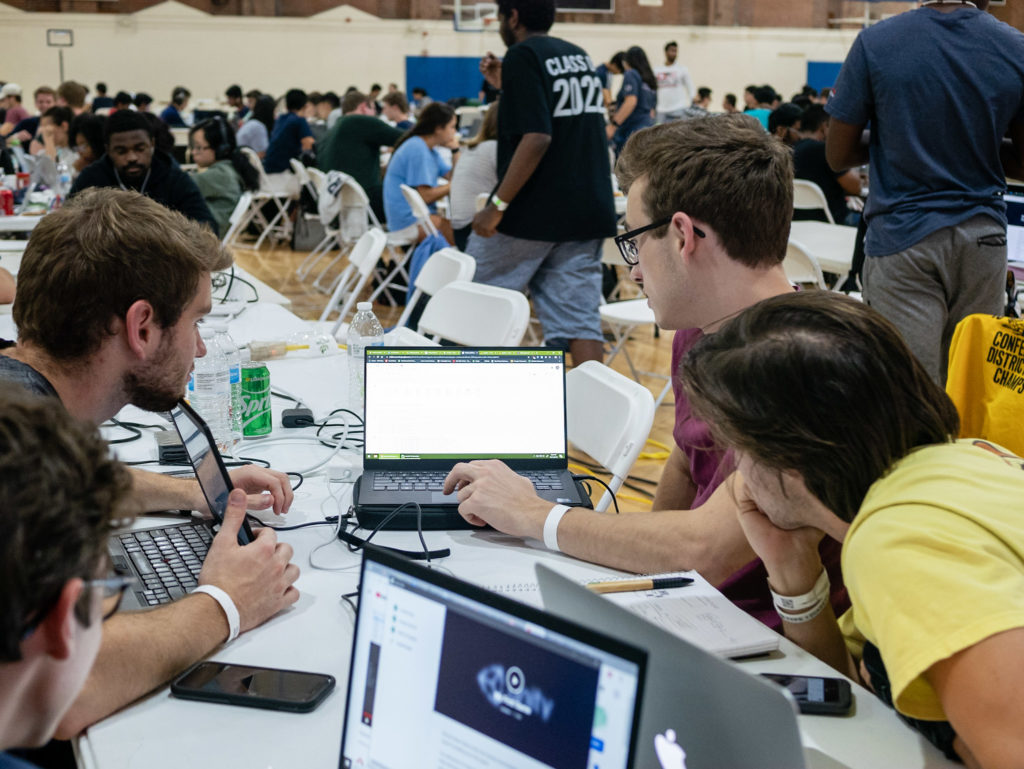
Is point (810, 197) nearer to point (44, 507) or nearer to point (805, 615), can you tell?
point (805, 615)

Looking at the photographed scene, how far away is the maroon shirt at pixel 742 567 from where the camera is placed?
157 cm

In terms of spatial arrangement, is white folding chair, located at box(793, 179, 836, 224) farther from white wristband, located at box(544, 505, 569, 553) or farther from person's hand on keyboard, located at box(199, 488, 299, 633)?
person's hand on keyboard, located at box(199, 488, 299, 633)

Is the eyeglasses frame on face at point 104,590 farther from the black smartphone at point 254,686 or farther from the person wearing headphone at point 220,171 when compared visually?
the person wearing headphone at point 220,171

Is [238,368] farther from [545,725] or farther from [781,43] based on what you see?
[781,43]

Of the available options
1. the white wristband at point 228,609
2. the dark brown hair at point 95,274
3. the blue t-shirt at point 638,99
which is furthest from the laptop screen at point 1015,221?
the blue t-shirt at point 638,99

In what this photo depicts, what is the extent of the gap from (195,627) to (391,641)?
0.51m

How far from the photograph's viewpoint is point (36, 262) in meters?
1.67

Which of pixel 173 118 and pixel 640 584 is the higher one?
pixel 173 118

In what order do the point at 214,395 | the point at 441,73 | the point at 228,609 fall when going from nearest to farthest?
the point at 228,609 < the point at 214,395 < the point at 441,73

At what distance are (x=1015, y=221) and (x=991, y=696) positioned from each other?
3.20 m

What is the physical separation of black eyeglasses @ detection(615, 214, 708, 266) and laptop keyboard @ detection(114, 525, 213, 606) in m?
0.90

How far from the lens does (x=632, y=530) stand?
63.7 inches

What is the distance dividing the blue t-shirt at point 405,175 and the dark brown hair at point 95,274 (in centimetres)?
463

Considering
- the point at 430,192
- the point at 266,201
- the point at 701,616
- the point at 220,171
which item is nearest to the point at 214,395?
the point at 701,616
